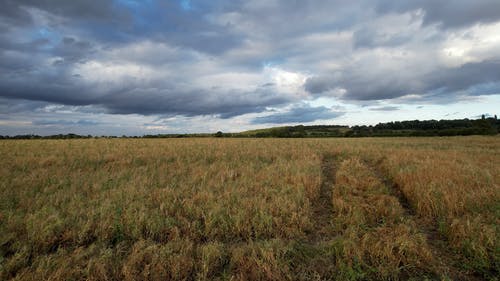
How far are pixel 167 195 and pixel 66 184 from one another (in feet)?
14.4

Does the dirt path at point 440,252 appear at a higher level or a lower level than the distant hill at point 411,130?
lower

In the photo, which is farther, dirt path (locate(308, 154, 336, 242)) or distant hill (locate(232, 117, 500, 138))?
distant hill (locate(232, 117, 500, 138))

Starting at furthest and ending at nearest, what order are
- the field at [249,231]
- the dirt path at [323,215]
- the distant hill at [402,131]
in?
1. the distant hill at [402,131]
2. the dirt path at [323,215]
3. the field at [249,231]

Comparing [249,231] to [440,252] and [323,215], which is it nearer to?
[323,215]

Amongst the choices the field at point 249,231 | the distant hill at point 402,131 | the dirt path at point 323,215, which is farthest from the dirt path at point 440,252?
the distant hill at point 402,131

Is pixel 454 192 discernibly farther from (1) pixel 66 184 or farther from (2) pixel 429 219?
(1) pixel 66 184

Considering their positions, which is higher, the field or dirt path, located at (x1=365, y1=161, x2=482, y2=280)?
the field

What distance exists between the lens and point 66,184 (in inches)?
334

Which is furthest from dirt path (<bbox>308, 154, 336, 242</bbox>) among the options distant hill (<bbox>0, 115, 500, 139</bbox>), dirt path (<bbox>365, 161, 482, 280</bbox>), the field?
distant hill (<bbox>0, 115, 500, 139</bbox>)

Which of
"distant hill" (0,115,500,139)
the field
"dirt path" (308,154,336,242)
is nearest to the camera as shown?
the field

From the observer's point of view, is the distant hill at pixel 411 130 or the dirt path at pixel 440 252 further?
the distant hill at pixel 411 130

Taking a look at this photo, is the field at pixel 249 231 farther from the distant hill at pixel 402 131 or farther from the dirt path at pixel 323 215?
the distant hill at pixel 402 131

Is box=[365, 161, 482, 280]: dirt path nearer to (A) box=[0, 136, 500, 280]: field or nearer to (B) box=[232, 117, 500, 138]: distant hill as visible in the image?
(A) box=[0, 136, 500, 280]: field

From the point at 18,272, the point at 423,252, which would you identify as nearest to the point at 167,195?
the point at 18,272
